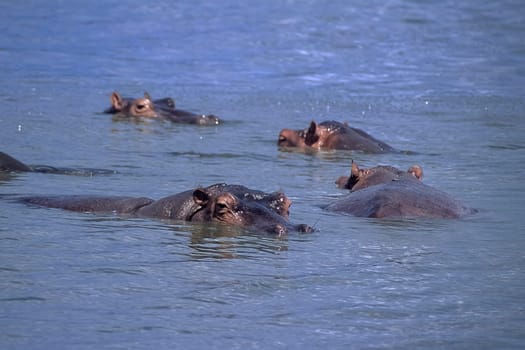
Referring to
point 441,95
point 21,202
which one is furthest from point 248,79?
point 21,202

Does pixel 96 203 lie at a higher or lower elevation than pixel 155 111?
lower

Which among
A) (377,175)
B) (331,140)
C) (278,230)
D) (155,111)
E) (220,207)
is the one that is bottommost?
(278,230)

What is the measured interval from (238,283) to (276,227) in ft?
3.02

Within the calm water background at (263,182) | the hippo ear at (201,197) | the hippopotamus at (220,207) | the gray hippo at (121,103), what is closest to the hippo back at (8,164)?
the calm water background at (263,182)

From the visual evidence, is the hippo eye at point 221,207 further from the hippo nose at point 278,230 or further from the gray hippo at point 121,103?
the gray hippo at point 121,103

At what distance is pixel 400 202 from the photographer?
811 centimetres

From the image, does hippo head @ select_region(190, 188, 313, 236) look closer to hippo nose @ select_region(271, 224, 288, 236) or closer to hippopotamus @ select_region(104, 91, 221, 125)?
hippo nose @ select_region(271, 224, 288, 236)

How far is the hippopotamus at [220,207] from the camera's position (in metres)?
7.12

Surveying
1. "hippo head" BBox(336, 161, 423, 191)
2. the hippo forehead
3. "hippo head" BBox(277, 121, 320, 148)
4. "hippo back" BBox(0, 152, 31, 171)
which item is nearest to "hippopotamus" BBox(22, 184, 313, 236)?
"hippo back" BBox(0, 152, 31, 171)

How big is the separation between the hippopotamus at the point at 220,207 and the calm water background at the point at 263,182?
8 cm

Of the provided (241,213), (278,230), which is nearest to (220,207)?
(241,213)

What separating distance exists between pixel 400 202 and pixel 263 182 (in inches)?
75.2

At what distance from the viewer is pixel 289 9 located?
28938mm

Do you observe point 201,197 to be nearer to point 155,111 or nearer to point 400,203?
point 400,203
